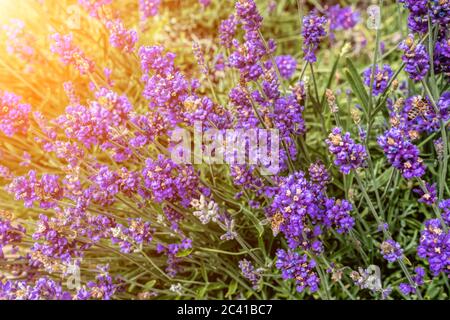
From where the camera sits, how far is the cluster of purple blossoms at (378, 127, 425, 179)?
1.45 meters

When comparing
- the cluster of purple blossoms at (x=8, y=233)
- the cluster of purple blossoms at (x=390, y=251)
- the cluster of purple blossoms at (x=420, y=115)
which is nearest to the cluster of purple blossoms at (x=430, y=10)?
the cluster of purple blossoms at (x=420, y=115)

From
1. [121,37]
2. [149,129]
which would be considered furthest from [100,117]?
[121,37]

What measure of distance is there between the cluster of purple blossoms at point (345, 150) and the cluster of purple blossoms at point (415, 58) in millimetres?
311

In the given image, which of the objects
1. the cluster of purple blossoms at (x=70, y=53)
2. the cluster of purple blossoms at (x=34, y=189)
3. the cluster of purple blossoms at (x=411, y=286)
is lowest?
the cluster of purple blossoms at (x=411, y=286)

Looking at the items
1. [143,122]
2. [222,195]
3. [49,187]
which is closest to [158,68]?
[143,122]

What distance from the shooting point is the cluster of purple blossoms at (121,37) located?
6.56 feet

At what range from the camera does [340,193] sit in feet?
7.92

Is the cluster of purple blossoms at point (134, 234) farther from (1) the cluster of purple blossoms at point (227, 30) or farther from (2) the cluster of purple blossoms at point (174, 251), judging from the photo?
(1) the cluster of purple blossoms at point (227, 30)

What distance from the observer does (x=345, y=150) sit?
153cm

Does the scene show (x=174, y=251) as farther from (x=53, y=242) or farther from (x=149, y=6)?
(x=149, y=6)

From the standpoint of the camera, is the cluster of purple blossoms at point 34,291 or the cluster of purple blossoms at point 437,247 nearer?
the cluster of purple blossoms at point 437,247
